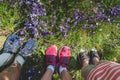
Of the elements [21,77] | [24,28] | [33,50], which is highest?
[24,28]

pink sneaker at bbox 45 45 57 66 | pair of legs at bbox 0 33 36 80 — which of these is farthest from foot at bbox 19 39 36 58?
pink sneaker at bbox 45 45 57 66

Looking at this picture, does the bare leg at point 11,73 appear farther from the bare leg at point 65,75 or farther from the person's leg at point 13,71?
the bare leg at point 65,75

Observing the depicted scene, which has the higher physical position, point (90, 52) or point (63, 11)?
point (63, 11)

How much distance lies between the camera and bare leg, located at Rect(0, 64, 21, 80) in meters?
3.60

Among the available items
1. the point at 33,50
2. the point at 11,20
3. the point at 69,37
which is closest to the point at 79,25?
the point at 69,37

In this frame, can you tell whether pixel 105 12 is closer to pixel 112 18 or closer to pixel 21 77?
pixel 112 18

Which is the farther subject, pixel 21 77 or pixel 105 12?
pixel 105 12

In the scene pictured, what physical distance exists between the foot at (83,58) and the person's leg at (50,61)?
41 centimetres

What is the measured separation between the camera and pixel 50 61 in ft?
13.3

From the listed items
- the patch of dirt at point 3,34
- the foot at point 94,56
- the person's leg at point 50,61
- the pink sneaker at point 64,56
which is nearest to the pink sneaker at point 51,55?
the person's leg at point 50,61

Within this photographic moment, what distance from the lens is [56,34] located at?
4172mm

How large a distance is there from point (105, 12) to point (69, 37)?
2.52 feet

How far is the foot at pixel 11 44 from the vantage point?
403 cm

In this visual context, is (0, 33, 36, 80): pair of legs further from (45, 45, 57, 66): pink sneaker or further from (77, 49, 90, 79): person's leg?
(77, 49, 90, 79): person's leg
